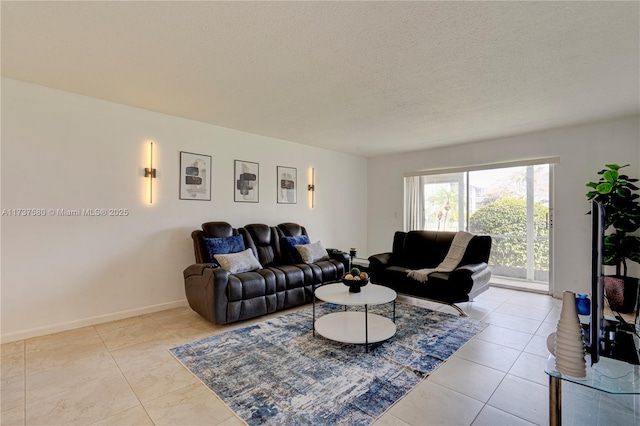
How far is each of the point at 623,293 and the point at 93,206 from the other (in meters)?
6.15

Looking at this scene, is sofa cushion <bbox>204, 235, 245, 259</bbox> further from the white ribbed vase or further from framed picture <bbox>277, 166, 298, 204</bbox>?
the white ribbed vase

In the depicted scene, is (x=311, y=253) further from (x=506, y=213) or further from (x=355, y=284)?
(x=506, y=213)

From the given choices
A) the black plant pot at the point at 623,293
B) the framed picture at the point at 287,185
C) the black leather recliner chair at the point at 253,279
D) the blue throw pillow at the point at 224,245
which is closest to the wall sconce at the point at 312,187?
the framed picture at the point at 287,185

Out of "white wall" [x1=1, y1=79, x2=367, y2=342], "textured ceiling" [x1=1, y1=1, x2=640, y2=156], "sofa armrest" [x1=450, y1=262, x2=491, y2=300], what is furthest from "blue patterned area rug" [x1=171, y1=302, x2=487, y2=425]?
"textured ceiling" [x1=1, y1=1, x2=640, y2=156]

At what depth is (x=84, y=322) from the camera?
3.21 metres

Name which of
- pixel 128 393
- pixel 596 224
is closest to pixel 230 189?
pixel 128 393

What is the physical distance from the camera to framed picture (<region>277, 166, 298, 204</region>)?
5.02 m

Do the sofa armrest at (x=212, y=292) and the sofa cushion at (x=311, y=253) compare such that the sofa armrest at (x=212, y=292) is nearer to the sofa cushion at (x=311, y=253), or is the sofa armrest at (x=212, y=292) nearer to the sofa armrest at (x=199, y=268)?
the sofa armrest at (x=199, y=268)

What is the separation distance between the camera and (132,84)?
2.89m

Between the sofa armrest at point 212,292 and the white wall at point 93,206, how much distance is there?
82 centimetres

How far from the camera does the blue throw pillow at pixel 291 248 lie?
436 cm

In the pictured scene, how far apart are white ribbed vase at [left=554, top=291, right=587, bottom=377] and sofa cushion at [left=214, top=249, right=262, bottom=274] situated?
2.95m

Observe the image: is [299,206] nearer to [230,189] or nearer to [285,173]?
[285,173]

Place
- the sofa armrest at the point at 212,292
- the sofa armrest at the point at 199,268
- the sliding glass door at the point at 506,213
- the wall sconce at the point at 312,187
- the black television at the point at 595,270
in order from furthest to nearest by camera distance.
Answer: the wall sconce at the point at 312,187 → the sliding glass door at the point at 506,213 → the sofa armrest at the point at 199,268 → the sofa armrest at the point at 212,292 → the black television at the point at 595,270
